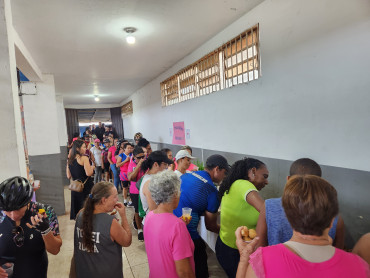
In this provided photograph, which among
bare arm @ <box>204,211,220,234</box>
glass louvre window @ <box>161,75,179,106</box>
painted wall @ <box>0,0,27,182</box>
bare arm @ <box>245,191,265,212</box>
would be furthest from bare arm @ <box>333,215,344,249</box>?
glass louvre window @ <box>161,75,179,106</box>

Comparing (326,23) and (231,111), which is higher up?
(326,23)

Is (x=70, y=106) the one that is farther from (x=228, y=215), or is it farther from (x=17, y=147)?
(x=228, y=215)

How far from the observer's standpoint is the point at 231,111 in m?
3.90

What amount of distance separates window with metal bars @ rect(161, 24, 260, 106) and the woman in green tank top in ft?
5.74

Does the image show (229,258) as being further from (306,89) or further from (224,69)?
(224,69)

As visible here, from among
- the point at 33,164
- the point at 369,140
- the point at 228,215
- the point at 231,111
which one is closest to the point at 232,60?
the point at 231,111

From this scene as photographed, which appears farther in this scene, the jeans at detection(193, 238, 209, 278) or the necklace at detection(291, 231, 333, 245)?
the jeans at detection(193, 238, 209, 278)

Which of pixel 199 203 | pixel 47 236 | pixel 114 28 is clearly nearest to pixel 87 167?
pixel 114 28

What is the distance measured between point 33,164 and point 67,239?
2228 mm

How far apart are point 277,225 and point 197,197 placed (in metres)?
0.82

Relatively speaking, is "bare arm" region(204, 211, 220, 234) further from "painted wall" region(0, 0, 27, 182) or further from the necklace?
"painted wall" region(0, 0, 27, 182)

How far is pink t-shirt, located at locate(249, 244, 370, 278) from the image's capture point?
89cm

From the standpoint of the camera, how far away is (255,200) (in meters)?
1.71

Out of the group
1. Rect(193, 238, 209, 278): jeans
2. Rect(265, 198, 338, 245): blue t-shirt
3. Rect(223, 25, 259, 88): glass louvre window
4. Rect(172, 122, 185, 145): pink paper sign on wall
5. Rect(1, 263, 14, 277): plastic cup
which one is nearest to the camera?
Rect(265, 198, 338, 245): blue t-shirt
